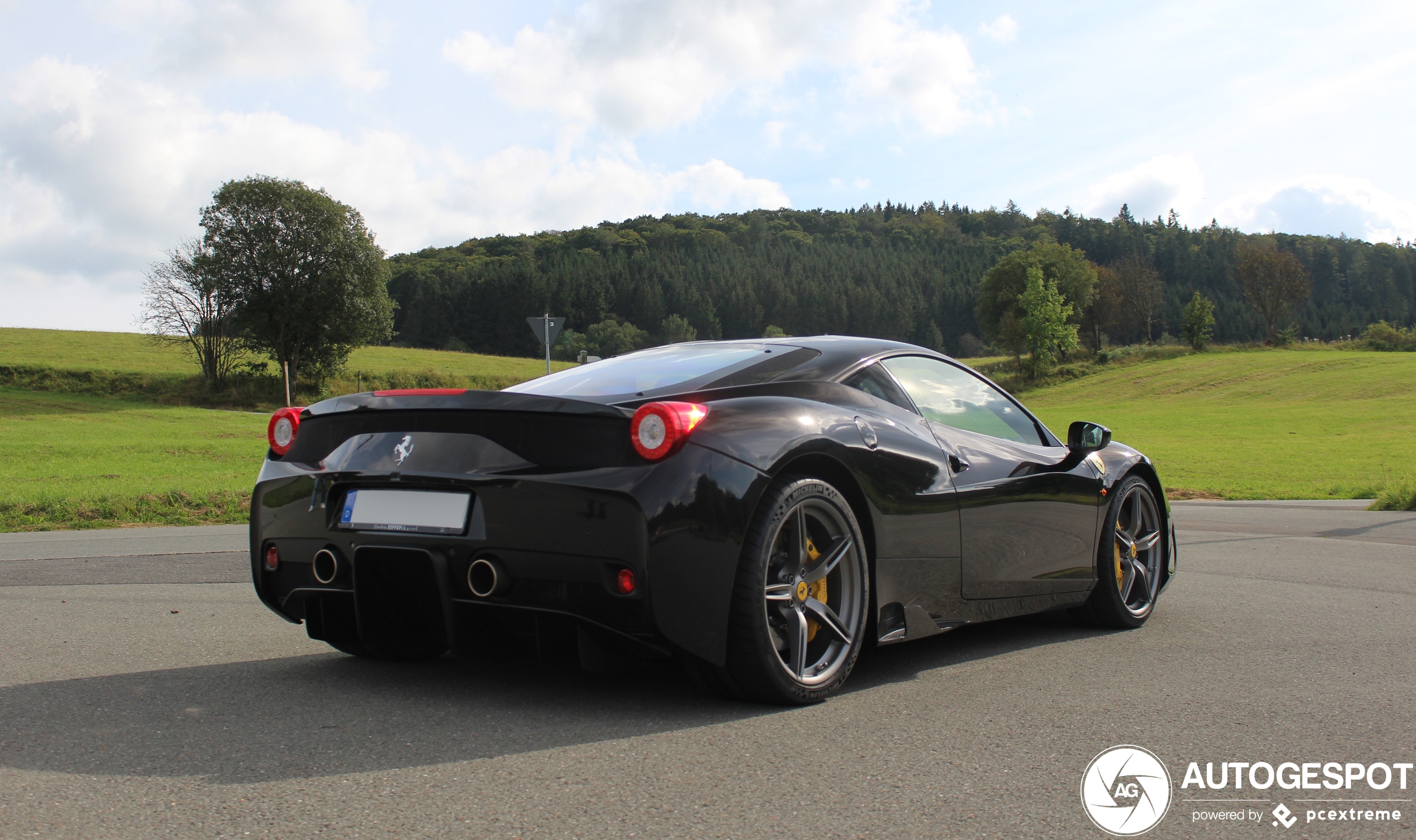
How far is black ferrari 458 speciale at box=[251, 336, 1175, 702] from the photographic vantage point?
3.13 m

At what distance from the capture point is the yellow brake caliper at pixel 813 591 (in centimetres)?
350

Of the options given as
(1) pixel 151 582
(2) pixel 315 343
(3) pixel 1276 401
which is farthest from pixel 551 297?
(1) pixel 151 582

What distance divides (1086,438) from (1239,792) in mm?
2456

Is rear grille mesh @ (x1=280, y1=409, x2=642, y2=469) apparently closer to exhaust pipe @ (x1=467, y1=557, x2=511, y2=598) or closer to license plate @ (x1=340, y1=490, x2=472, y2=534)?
license plate @ (x1=340, y1=490, x2=472, y2=534)

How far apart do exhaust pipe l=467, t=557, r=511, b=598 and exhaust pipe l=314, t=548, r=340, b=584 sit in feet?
1.79

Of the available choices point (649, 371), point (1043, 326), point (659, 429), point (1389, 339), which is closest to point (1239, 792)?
point (659, 429)

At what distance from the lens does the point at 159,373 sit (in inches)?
2064

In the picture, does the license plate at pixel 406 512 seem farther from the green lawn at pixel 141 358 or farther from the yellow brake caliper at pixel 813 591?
the green lawn at pixel 141 358

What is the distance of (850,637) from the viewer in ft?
11.8

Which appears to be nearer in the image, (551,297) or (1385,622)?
(1385,622)

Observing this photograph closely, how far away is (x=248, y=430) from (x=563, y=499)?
33.1m

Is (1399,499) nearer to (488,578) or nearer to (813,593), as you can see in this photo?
(813,593)

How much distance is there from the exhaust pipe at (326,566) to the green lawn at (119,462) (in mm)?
9453

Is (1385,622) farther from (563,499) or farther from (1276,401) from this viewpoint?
(1276,401)
